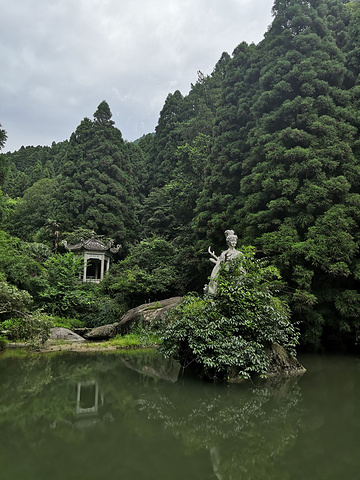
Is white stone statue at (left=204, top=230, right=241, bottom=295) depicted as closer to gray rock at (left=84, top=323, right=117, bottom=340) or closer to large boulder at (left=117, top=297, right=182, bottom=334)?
large boulder at (left=117, top=297, right=182, bottom=334)

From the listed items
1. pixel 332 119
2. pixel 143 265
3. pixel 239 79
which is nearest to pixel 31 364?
pixel 143 265

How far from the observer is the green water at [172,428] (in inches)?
87.6

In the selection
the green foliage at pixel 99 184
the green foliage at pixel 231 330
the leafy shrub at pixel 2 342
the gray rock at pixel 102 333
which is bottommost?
the gray rock at pixel 102 333

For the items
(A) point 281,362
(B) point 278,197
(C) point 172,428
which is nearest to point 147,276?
(B) point 278,197

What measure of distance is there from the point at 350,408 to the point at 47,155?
3923 centimetres

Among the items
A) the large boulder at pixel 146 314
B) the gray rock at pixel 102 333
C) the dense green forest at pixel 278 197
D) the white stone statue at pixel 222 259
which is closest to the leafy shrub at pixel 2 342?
the dense green forest at pixel 278 197

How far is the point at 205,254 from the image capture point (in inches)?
457

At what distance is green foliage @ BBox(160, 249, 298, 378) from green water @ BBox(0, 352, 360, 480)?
14.5 inches

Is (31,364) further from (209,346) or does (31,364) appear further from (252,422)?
(252,422)

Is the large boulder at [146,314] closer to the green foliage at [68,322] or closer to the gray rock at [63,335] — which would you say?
the gray rock at [63,335]

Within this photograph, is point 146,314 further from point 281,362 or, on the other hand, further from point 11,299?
point 281,362

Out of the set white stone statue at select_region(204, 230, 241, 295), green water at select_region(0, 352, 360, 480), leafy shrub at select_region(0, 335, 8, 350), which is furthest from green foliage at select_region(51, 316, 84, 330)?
white stone statue at select_region(204, 230, 241, 295)

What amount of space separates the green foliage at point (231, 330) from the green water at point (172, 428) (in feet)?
1.21

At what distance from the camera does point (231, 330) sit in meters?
4.99
